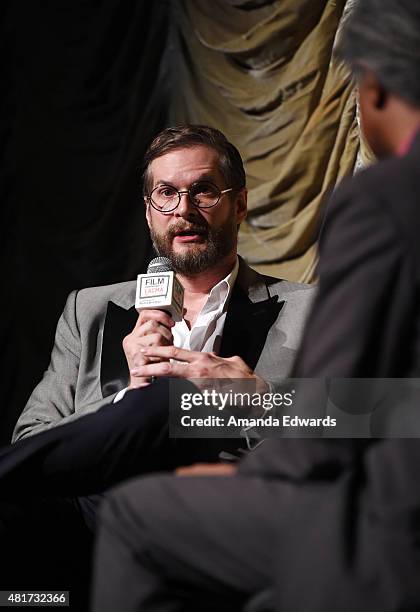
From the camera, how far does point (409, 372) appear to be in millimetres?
1039

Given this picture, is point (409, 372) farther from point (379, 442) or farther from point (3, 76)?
point (3, 76)

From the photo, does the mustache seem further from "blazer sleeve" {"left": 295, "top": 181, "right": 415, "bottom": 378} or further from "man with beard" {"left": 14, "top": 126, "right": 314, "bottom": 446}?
"blazer sleeve" {"left": 295, "top": 181, "right": 415, "bottom": 378}

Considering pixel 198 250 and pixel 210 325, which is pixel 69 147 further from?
pixel 210 325

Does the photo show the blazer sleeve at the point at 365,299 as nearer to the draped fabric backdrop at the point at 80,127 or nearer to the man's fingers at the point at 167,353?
the man's fingers at the point at 167,353

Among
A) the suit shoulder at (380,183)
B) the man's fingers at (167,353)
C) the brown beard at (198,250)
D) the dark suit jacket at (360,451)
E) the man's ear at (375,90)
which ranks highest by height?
the brown beard at (198,250)

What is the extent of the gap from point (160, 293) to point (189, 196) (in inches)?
22.4

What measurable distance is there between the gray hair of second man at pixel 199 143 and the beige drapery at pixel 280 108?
84 cm

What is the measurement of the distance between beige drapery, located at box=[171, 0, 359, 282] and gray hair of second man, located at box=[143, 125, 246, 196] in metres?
0.84

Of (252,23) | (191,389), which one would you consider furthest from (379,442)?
(252,23)

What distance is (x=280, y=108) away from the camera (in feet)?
11.7

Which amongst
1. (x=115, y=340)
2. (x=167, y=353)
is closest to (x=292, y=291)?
(x=115, y=340)

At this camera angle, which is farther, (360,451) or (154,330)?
(154,330)

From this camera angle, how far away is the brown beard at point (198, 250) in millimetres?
2514

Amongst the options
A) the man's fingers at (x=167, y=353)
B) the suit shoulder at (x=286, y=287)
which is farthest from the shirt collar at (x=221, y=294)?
the man's fingers at (x=167, y=353)
